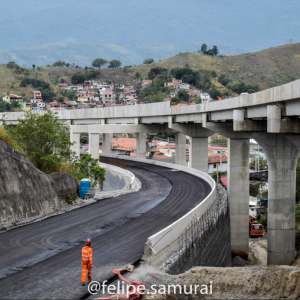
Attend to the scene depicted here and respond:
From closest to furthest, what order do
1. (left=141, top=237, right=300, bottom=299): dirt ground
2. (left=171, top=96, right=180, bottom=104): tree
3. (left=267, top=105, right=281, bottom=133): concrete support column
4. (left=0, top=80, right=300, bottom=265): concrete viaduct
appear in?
(left=141, top=237, right=300, bottom=299): dirt ground
(left=267, top=105, right=281, bottom=133): concrete support column
(left=0, top=80, right=300, bottom=265): concrete viaduct
(left=171, top=96, right=180, bottom=104): tree

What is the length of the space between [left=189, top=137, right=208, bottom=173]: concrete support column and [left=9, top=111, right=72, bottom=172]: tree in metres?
22.2

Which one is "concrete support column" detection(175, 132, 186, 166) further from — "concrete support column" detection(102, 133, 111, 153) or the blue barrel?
the blue barrel

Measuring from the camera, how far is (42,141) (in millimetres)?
35500

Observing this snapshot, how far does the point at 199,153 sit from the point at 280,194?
68.5 feet

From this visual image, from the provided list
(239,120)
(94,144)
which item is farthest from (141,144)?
(239,120)

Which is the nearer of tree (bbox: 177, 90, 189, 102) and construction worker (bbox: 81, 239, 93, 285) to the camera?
construction worker (bbox: 81, 239, 93, 285)

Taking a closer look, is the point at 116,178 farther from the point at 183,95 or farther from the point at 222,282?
the point at 183,95

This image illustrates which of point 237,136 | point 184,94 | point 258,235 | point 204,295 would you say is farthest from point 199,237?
point 184,94

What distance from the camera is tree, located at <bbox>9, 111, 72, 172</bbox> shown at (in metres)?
33.8

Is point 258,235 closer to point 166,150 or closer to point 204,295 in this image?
point 204,295

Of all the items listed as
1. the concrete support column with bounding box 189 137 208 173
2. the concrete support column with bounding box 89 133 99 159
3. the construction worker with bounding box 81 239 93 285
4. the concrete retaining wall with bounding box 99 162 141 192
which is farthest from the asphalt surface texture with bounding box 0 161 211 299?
the concrete support column with bounding box 89 133 99 159

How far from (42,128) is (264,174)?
6318 cm

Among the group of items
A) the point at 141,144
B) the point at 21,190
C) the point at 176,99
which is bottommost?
the point at 21,190

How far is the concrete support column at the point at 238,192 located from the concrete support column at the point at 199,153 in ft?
43.5
